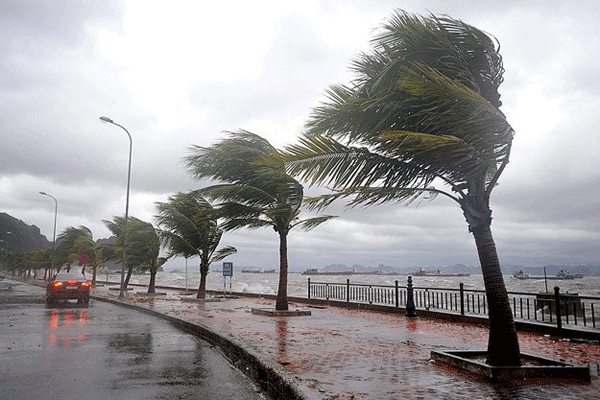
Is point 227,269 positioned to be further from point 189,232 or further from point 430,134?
point 430,134

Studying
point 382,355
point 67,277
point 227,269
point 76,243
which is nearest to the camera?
point 382,355

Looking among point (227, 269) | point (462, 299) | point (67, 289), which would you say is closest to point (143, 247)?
point (227, 269)

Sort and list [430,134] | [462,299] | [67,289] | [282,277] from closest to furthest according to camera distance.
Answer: [430,134]
[462,299]
[282,277]
[67,289]

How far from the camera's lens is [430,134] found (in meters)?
7.31

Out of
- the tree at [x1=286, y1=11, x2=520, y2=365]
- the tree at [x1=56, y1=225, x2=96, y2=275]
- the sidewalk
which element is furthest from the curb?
the tree at [x1=56, y1=225, x2=96, y2=275]

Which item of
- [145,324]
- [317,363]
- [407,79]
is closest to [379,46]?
[407,79]

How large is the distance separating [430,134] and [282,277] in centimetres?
1142

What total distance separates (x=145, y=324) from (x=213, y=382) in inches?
344

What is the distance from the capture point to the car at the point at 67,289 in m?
23.6

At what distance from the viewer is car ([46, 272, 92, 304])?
77.5ft

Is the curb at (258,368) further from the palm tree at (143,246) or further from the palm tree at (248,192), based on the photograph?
the palm tree at (143,246)

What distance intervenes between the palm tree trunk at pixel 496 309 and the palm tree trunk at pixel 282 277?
10854 mm

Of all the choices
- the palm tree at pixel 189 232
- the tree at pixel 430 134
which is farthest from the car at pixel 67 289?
the tree at pixel 430 134

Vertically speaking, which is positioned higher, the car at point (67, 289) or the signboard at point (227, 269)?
the signboard at point (227, 269)
